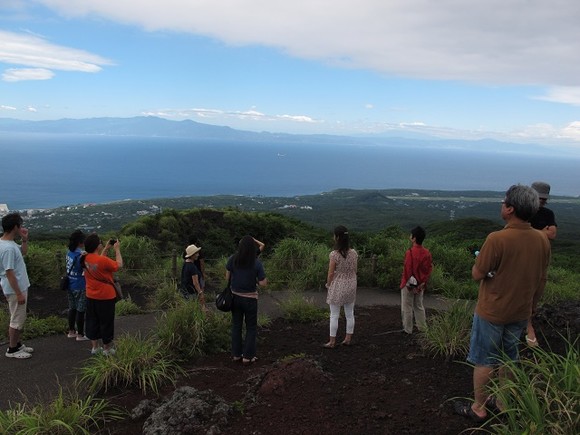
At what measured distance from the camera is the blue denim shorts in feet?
11.2

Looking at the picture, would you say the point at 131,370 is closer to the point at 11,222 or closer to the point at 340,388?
the point at 340,388

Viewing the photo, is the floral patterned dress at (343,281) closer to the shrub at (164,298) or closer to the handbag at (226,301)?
the handbag at (226,301)

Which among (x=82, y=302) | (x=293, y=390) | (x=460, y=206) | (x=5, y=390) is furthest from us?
(x=460, y=206)

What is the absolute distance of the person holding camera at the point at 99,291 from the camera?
16.9ft

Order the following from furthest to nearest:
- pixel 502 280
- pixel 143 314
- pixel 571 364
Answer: pixel 143 314 → pixel 502 280 → pixel 571 364

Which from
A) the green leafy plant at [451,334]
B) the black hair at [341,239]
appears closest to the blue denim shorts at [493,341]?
the green leafy plant at [451,334]

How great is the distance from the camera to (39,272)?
389 inches

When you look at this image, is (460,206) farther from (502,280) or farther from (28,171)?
(28,171)

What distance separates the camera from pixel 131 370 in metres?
4.54

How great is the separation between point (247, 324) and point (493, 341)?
106 inches

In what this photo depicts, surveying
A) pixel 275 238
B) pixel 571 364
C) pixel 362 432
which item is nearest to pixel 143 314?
pixel 362 432

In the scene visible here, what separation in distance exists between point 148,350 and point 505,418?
11.2 feet

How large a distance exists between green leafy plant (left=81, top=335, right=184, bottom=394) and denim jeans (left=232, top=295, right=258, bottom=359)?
0.73m

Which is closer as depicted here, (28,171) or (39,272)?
(39,272)
